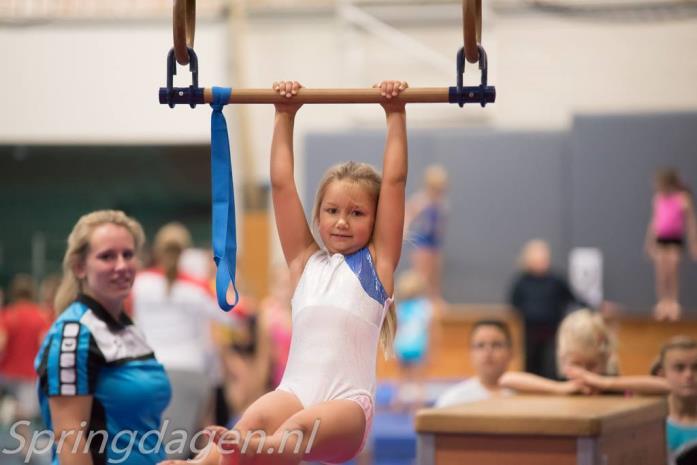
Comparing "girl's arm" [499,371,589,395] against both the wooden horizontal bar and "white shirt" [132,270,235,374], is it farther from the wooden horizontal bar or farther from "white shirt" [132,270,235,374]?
"white shirt" [132,270,235,374]

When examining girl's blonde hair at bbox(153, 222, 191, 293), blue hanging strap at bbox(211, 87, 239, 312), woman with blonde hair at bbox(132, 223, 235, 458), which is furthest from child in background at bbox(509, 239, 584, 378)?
blue hanging strap at bbox(211, 87, 239, 312)

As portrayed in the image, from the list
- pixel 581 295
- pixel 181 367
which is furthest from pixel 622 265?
pixel 181 367

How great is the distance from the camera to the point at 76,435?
3432mm

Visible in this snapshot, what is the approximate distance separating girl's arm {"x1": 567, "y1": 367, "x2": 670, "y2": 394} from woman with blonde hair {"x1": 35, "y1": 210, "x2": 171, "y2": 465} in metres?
1.73

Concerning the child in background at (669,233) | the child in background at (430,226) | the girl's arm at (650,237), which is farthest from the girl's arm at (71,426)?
the girl's arm at (650,237)

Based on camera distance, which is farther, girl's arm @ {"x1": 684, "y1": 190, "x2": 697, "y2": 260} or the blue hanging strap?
girl's arm @ {"x1": 684, "y1": 190, "x2": 697, "y2": 260}

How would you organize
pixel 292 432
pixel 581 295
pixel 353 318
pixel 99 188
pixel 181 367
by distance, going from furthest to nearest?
pixel 99 188, pixel 581 295, pixel 181 367, pixel 353 318, pixel 292 432

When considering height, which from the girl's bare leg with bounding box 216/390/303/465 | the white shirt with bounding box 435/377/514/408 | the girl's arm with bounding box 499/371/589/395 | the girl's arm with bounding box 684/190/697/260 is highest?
the girl's arm with bounding box 684/190/697/260

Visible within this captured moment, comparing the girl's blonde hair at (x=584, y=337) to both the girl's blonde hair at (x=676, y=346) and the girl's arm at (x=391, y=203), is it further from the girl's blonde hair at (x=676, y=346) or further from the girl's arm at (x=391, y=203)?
the girl's arm at (x=391, y=203)

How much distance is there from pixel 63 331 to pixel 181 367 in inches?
136

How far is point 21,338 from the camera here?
10.3 meters

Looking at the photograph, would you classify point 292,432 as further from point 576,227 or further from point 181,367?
point 576,227

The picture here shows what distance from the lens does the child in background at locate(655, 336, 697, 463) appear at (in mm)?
4641

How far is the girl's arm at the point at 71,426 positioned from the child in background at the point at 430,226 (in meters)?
8.15
